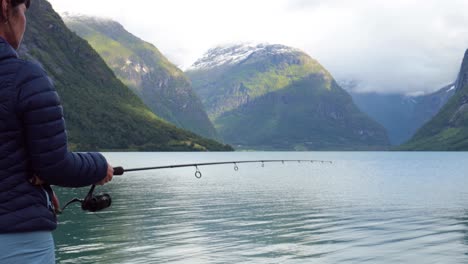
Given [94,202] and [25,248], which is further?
[94,202]

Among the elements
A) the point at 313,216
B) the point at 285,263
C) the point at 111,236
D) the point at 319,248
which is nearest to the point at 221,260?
the point at 285,263

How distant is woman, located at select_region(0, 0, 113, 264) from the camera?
3.96 meters

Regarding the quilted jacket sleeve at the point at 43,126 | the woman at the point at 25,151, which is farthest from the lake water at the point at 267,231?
the quilted jacket sleeve at the point at 43,126

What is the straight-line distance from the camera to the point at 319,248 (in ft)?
78.5

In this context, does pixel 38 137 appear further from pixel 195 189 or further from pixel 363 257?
pixel 195 189

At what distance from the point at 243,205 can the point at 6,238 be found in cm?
4038

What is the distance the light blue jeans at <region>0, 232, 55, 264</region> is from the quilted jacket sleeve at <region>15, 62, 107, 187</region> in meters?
0.48

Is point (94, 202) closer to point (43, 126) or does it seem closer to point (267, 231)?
point (43, 126)

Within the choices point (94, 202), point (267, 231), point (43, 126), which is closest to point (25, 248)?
point (43, 126)

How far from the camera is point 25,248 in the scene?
4.09 meters

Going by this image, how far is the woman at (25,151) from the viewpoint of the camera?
13.0 feet

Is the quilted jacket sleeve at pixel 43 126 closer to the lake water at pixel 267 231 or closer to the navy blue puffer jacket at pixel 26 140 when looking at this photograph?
the navy blue puffer jacket at pixel 26 140

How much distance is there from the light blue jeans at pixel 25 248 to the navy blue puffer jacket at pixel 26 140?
0.06 metres

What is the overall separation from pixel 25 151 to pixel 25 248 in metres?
0.80
